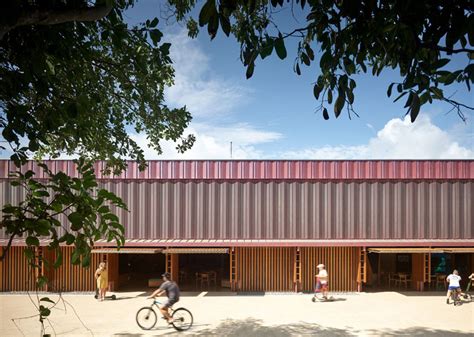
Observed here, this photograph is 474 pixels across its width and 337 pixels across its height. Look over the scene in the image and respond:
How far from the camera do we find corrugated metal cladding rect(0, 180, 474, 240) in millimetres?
15781

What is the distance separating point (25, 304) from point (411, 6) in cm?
1588

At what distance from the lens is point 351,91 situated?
3.35 meters

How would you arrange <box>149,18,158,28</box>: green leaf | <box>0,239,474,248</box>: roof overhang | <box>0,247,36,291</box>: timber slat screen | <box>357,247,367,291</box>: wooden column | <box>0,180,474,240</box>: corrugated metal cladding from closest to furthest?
<box>149,18,158,28</box>: green leaf
<box>0,239,474,248</box>: roof overhang
<box>357,247,367,291</box>: wooden column
<box>0,247,36,291</box>: timber slat screen
<box>0,180,474,240</box>: corrugated metal cladding

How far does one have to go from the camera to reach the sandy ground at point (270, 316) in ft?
31.6

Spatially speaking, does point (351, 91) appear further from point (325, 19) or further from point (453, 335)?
point (453, 335)

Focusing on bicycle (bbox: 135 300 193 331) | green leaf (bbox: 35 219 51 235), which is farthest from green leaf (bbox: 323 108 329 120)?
bicycle (bbox: 135 300 193 331)

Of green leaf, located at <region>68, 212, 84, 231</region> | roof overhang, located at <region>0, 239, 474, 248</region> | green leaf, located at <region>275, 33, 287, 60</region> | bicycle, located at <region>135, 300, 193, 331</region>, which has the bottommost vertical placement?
bicycle, located at <region>135, 300, 193, 331</region>

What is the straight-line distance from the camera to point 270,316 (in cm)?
1133

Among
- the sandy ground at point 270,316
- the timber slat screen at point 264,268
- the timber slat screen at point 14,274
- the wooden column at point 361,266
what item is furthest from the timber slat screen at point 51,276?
the wooden column at point 361,266

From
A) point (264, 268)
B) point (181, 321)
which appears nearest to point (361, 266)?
point (264, 268)

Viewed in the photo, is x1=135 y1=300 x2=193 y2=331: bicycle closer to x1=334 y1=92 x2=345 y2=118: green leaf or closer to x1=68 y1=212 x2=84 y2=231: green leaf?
x1=68 y1=212 x2=84 y2=231: green leaf

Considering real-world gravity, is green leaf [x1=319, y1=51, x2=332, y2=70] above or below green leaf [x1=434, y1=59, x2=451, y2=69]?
above

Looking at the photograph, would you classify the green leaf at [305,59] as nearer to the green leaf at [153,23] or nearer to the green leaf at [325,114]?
the green leaf at [325,114]

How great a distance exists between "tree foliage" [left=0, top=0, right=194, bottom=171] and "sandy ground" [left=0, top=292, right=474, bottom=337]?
17.6 ft
